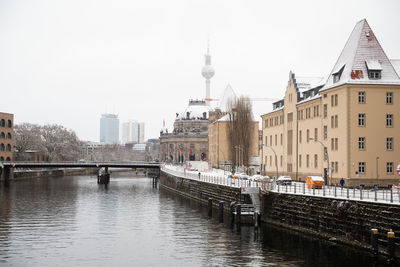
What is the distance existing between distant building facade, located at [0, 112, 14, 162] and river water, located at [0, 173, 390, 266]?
81.0m

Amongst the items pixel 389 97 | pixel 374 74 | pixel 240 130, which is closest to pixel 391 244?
pixel 389 97

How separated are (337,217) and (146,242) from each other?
627 inches

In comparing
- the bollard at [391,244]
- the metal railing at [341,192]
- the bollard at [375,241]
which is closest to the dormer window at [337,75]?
the metal railing at [341,192]

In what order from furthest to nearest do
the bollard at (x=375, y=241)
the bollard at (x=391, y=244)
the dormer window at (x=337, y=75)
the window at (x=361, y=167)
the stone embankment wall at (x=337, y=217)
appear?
the dormer window at (x=337, y=75), the window at (x=361, y=167), the stone embankment wall at (x=337, y=217), the bollard at (x=375, y=241), the bollard at (x=391, y=244)

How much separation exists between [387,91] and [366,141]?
676 cm

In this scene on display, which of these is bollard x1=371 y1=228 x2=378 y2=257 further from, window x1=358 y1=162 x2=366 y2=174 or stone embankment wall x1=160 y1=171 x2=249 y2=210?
window x1=358 y1=162 x2=366 y2=174

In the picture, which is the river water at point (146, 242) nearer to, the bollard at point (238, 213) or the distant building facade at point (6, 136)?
the bollard at point (238, 213)

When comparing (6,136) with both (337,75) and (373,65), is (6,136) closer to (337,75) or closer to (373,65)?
(337,75)

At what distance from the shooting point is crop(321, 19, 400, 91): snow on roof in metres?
64.9

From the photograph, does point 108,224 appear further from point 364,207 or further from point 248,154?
point 248,154

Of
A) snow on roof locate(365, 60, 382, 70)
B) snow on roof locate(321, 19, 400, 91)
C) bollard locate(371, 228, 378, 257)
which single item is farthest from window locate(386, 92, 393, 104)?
bollard locate(371, 228, 378, 257)

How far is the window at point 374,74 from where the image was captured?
65000 mm

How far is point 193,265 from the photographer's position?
1404 inches

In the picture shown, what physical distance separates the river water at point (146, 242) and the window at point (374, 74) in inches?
1009
